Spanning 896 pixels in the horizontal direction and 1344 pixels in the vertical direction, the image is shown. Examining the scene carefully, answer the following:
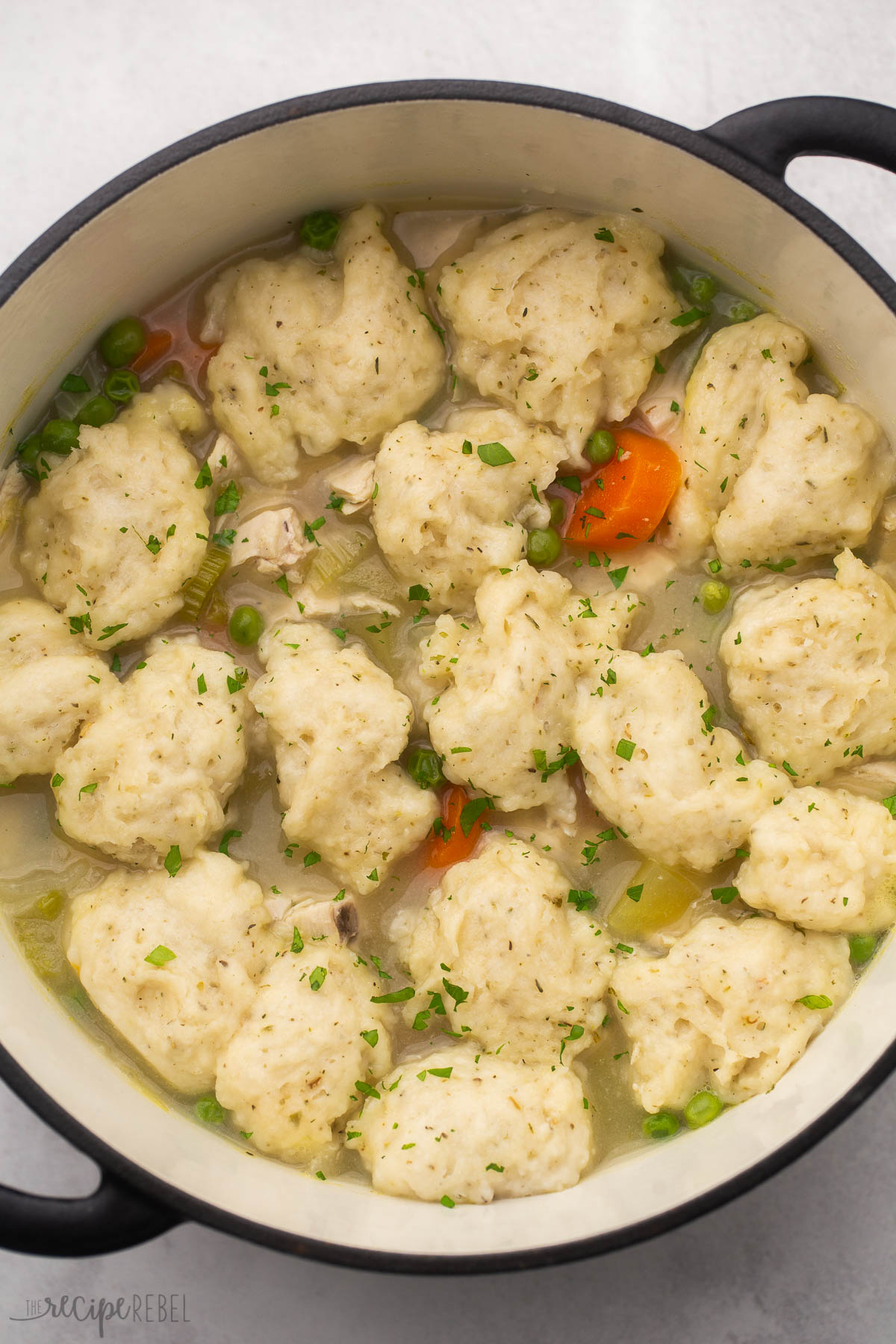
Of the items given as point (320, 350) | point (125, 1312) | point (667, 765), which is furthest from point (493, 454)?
point (125, 1312)

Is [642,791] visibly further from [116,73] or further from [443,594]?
[116,73]

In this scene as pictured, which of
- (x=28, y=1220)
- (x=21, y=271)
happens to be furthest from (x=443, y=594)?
(x=28, y=1220)

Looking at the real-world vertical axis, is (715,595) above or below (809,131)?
below

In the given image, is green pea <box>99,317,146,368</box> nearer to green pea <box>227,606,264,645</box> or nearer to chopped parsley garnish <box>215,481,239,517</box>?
chopped parsley garnish <box>215,481,239,517</box>

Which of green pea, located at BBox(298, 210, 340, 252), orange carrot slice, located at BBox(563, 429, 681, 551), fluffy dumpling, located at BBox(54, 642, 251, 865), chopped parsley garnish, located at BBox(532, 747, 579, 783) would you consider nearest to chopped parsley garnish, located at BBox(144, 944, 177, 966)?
fluffy dumpling, located at BBox(54, 642, 251, 865)

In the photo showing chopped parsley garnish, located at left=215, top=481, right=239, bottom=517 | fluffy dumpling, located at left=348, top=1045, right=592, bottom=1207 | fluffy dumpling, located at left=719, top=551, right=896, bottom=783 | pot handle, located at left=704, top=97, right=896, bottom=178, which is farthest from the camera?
chopped parsley garnish, located at left=215, top=481, right=239, bottom=517

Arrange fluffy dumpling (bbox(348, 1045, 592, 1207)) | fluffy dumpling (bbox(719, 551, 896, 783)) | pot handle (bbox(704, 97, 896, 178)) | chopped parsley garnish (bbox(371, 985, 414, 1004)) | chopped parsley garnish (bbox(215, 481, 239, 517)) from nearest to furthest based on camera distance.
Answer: pot handle (bbox(704, 97, 896, 178))
fluffy dumpling (bbox(348, 1045, 592, 1207))
fluffy dumpling (bbox(719, 551, 896, 783))
chopped parsley garnish (bbox(371, 985, 414, 1004))
chopped parsley garnish (bbox(215, 481, 239, 517))

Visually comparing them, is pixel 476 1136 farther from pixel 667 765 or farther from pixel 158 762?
pixel 158 762
